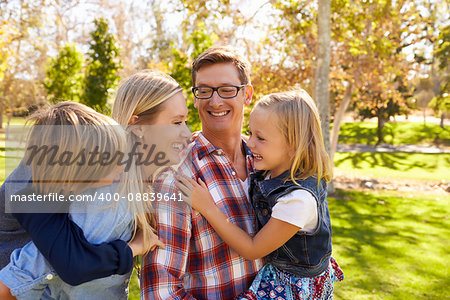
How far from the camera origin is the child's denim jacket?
149 centimetres

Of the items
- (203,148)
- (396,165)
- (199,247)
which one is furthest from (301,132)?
(396,165)

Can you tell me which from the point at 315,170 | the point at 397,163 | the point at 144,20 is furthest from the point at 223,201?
the point at 144,20

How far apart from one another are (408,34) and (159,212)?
12.9m

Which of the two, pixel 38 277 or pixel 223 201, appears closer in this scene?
pixel 38 277

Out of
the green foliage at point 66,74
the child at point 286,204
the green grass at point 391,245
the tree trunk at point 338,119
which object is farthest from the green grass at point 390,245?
the green foliage at point 66,74

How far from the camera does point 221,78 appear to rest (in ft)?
7.50

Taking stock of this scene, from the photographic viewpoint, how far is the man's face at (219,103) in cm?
228

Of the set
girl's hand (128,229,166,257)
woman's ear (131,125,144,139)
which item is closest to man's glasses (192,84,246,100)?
woman's ear (131,125,144,139)

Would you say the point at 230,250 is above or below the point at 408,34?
below

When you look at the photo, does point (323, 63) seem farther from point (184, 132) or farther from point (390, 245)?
point (184, 132)

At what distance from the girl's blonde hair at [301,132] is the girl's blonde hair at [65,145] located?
0.83m

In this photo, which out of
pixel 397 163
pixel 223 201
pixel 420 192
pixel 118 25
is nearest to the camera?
pixel 223 201

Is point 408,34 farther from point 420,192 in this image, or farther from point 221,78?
point 221,78

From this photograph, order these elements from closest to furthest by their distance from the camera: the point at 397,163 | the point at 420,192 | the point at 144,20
→ the point at 420,192, the point at 397,163, the point at 144,20
